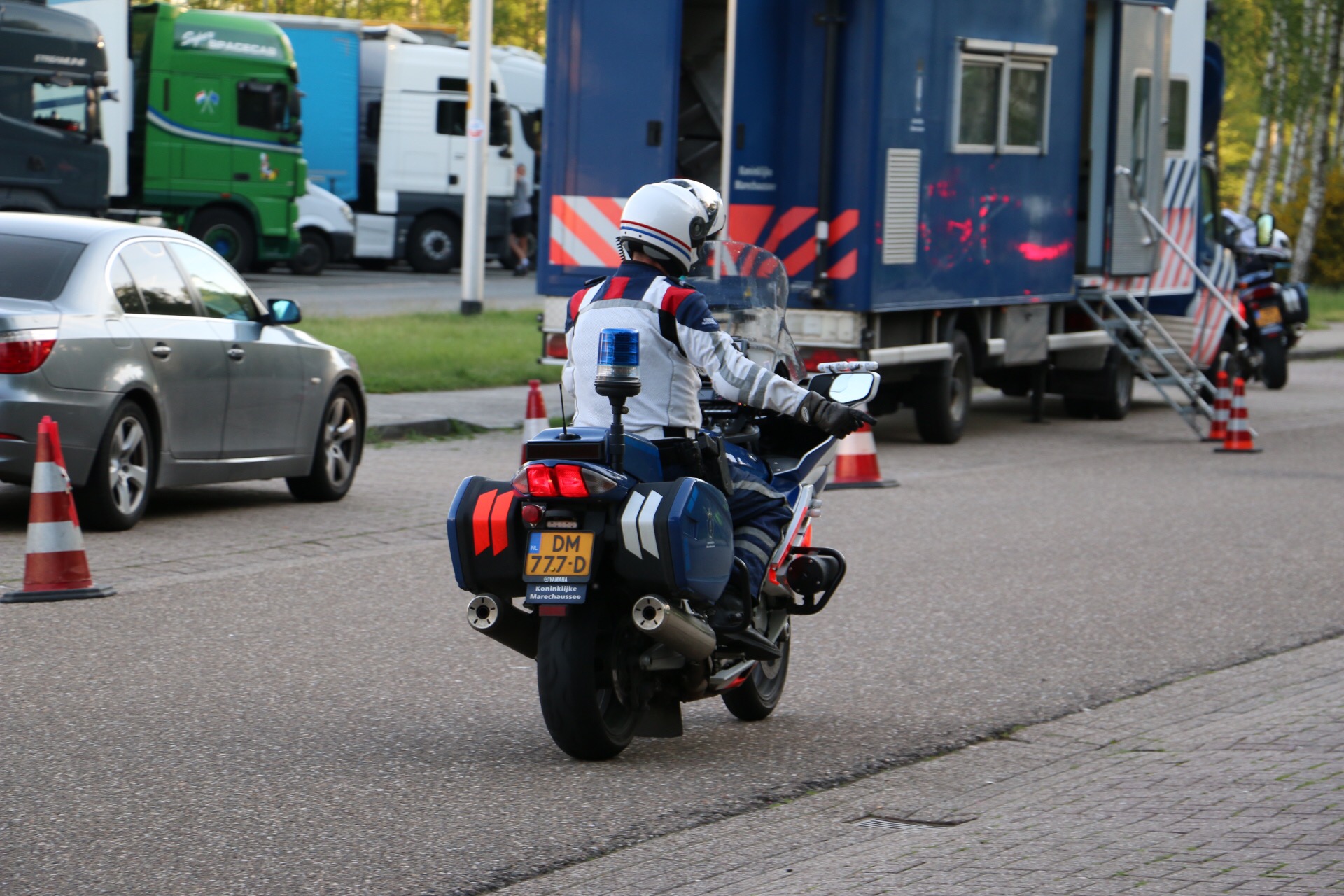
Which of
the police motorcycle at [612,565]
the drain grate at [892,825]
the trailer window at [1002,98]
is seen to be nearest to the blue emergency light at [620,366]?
the police motorcycle at [612,565]

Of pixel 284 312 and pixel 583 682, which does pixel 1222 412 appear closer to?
pixel 284 312

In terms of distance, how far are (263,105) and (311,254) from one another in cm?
399

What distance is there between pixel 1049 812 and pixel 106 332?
5.66 metres

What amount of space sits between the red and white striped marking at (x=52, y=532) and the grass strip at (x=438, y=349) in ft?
27.4

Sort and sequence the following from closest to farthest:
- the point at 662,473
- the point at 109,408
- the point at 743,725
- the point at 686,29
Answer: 1. the point at 662,473
2. the point at 743,725
3. the point at 109,408
4. the point at 686,29

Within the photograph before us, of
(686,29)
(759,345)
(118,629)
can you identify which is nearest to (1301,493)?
(686,29)

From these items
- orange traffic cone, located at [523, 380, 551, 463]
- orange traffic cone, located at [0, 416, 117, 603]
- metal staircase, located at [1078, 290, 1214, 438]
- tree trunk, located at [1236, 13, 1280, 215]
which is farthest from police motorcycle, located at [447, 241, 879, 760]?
tree trunk, located at [1236, 13, 1280, 215]

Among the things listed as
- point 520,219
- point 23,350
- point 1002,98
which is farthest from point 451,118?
point 23,350

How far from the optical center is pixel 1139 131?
699 inches

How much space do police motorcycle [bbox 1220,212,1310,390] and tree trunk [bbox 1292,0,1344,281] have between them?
16.0m

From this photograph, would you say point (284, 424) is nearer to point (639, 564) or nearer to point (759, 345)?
point (759, 345)

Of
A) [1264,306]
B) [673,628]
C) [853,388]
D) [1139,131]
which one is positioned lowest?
[673,628]

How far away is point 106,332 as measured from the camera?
366 inches

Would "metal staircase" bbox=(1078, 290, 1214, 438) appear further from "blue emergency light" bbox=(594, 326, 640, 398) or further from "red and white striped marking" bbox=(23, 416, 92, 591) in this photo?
"blue emergency light" bbox=(594, 326, 640, 398)
